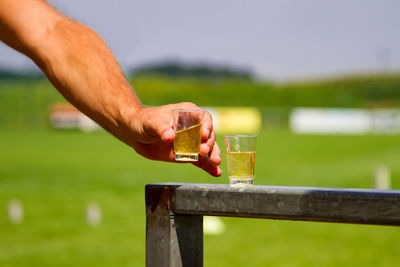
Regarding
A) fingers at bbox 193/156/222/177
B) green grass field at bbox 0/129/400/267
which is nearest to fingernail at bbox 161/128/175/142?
fingers at bbox 193/156/222/177

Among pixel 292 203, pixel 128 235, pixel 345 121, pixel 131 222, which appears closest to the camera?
pixel 292 203

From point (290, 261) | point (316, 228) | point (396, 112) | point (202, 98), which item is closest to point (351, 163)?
point (316, 228)

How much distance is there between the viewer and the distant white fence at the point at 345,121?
50.1m

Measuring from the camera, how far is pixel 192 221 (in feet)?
4.80

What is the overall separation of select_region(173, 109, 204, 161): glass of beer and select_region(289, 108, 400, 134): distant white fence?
48725 mm

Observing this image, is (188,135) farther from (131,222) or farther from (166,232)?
(131,222)

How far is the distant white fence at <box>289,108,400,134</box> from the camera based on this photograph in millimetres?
50062

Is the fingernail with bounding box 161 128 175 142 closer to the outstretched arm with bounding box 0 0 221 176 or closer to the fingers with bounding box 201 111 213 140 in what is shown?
the outstretched arm with bounding box 0 0 221 176

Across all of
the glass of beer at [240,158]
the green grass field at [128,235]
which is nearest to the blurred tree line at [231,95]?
the green grass field at [128,235]

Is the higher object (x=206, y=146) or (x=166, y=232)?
(x=206, y=146)

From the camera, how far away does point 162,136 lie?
127 cm

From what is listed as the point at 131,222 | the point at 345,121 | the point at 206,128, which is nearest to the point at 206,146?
the point at 206,128

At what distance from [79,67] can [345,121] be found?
166ft

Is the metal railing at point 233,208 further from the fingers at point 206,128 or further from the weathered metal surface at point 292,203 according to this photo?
the fingers at point 206,128
